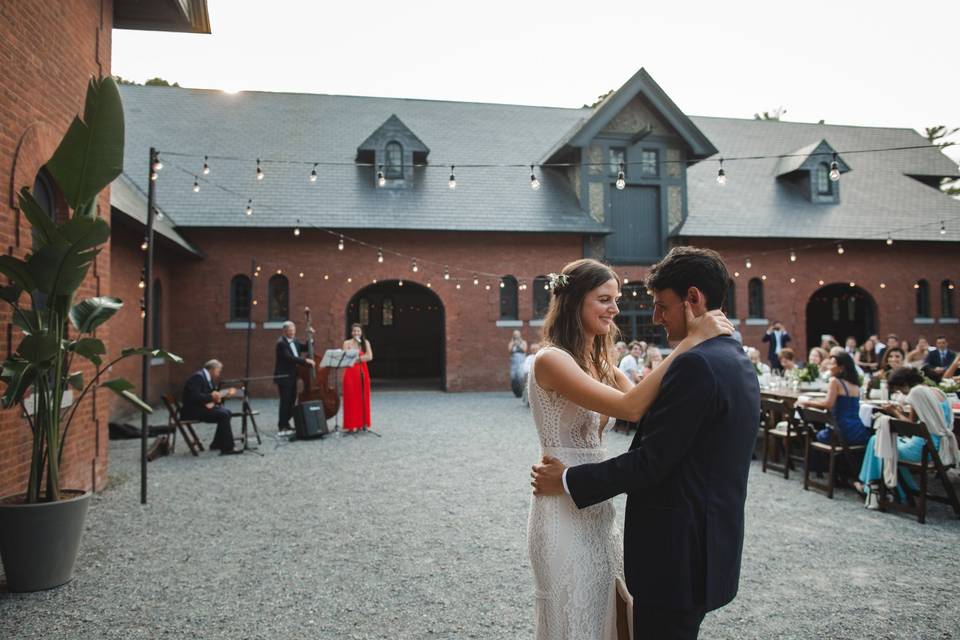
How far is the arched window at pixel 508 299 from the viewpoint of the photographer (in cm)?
1925

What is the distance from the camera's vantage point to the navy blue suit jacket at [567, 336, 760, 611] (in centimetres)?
176

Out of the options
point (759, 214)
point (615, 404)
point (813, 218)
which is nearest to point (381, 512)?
point (615, 404)

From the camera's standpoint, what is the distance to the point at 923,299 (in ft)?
70.5

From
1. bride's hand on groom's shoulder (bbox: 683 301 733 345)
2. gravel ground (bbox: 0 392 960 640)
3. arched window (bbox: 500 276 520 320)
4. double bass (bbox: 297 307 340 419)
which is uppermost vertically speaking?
arched window (bbox: 500 276 520 320)

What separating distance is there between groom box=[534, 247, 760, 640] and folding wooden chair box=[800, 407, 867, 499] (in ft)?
18.9

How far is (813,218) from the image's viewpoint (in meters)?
20.8

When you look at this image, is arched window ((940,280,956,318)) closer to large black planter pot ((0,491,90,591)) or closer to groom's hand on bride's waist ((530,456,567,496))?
groom's hand on bride's waist ((530,456,567,496))

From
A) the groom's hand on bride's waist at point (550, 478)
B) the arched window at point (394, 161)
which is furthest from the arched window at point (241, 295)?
the groom's hand on bride's waist at point (550, 478)

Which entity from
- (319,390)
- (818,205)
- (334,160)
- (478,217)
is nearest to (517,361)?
(478,217)

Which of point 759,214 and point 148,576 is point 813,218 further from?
point 148,576

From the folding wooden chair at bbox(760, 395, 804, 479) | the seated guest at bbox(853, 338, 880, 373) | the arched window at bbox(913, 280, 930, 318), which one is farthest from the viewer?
the arched window at bbox(913, 280, 930, 318)

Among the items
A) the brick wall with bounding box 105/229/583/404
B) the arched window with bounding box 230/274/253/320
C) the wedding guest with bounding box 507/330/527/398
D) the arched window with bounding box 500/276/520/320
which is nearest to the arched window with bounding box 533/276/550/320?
the brick wall with bounding box 105/229/583/404

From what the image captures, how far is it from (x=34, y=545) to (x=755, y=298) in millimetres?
20524

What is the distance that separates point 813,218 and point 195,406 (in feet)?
64.3
